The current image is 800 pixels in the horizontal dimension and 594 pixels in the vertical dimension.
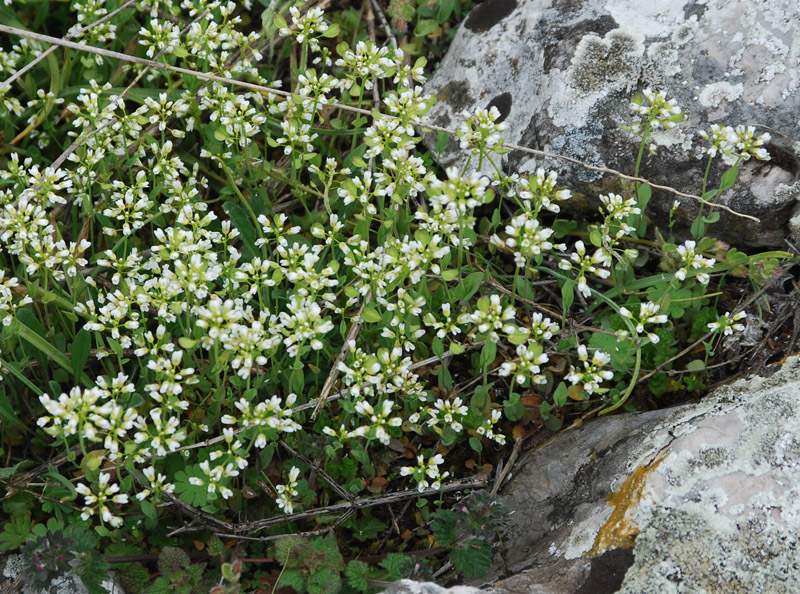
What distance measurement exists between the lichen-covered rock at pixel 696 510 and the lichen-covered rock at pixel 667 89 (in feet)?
3.38

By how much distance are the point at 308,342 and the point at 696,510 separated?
1639 mm

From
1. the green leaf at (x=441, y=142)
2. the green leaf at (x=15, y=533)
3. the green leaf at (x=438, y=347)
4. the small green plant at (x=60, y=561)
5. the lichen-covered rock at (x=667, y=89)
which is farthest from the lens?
the green leaf at (x=441, y=142)

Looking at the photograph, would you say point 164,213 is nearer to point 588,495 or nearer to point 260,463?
point 260,463

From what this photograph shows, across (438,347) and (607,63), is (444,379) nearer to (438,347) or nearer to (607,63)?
(438,347)

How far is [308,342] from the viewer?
3135 millimetres

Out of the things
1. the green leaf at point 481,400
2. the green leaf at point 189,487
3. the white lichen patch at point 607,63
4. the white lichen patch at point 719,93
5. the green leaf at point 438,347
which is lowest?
the green leaf at point 481,400

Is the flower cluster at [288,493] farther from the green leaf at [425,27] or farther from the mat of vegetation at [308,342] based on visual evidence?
the green leaf at [425,27]

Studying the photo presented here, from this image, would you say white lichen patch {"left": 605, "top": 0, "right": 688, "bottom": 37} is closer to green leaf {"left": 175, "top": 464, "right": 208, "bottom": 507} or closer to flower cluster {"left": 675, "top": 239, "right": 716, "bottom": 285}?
flower cluster {"left": 675, "top": 239, "right": 716, "bottom": 285}

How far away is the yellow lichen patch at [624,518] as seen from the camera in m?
2.49

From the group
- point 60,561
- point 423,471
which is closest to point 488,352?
point 423,471

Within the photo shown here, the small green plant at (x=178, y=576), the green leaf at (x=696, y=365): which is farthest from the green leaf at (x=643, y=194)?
the small green plant at (x=178, y=576)

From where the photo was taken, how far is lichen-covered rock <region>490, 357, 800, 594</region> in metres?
2.35

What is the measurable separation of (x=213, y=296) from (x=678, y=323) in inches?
88.3

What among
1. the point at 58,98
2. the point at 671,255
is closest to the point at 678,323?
the point at 671,255
